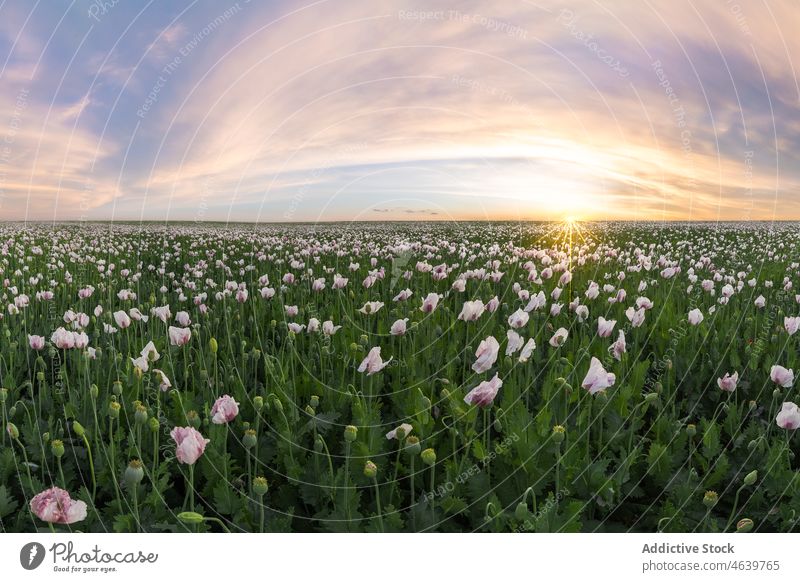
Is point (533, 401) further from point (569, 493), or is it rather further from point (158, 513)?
point (158, 513)

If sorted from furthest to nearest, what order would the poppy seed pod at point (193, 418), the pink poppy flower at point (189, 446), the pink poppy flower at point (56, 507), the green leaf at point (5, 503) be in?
1. the poppy seed pod at point (193, 418)
2. the green leaf at point (5, 503)
3. the pink poppy flower at point (189, 446)
4. the pink poppy flower at point (56, 507)

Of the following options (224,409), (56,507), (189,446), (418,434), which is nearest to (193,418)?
(224,409)

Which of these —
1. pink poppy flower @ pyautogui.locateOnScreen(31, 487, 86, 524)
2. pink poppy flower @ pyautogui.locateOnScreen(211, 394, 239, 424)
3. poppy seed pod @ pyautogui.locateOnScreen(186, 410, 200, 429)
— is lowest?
pink poppy flower @ pyautogui.locateOnScreen(31, 487, 86, 524)

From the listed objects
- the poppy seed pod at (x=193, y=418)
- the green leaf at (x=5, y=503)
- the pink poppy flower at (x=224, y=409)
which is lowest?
the green leaf at (x=5, y=503)

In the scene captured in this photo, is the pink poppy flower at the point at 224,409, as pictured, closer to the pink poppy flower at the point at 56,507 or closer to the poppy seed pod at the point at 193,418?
the poppy seed pod at the point at 193,418

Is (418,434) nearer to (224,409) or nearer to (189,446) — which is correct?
(224,409)

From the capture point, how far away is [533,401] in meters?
3.36

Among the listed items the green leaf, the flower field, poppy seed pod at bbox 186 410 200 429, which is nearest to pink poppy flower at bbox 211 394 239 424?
the flower field

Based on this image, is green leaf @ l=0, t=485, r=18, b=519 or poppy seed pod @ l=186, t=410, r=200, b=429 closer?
green leaf @ l=0, t=485, r=18, b=519

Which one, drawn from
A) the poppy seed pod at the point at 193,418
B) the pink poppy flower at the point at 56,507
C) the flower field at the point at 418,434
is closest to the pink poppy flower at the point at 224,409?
the flower field at the point at 418,434

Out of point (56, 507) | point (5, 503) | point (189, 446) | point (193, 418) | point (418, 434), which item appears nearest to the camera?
point (56, 507)

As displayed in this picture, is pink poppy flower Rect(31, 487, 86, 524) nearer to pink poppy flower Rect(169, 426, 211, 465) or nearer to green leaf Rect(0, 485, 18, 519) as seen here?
pink poppy flower Rect(169, 426, 211, 465)

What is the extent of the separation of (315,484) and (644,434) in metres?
1.84
